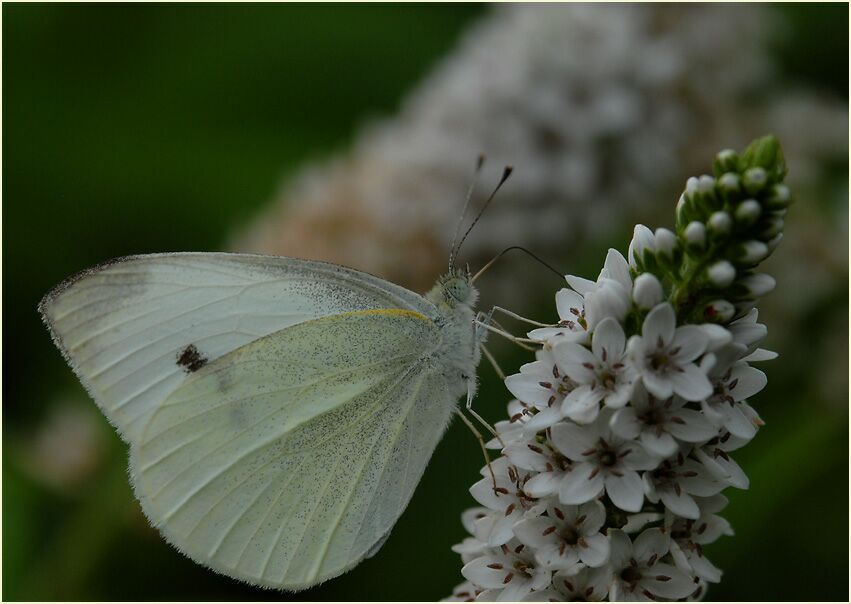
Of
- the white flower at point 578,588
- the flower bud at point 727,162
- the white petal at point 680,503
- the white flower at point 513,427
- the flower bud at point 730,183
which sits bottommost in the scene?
the white flower at point 578,588

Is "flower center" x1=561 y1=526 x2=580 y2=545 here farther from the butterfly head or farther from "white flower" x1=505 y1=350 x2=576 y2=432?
the butterfly head

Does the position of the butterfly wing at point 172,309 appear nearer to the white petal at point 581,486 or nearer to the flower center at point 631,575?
the white petal at point 581,486

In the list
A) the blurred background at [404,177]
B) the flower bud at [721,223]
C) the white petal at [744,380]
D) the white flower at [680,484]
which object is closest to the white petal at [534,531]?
the white flower at [680,484]

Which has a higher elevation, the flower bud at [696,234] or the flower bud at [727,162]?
the flower bud at [727,162]

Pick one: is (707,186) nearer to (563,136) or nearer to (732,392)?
(732,392)

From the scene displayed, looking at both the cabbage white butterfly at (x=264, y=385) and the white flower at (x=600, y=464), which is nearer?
the white flower at (x=600, y=464)
